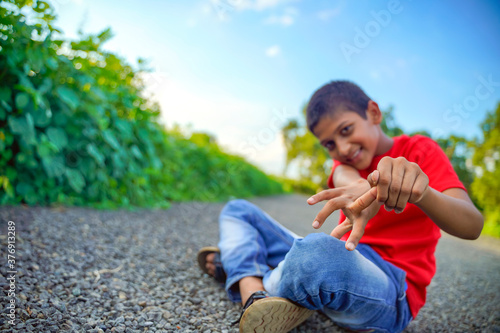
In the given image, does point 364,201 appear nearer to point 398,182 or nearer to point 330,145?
point 398,182

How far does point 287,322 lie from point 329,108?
3.29 ft

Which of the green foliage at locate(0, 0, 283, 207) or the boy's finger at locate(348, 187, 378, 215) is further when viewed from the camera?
the green foliage at locate(0, 0, 283, 207)

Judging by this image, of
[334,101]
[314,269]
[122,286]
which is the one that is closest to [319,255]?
[314,269]

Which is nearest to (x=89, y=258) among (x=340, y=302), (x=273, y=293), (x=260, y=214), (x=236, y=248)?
(x=236, y=248)

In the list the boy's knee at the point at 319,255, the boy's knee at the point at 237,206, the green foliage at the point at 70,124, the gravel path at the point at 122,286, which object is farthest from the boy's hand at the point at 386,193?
the green foliage at the point at 70,124

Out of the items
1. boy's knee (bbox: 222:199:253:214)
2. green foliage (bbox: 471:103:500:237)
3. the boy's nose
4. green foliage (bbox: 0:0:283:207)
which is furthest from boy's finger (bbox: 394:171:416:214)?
green foliage (bbox: 471:103:500:237)

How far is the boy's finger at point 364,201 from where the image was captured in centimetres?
80

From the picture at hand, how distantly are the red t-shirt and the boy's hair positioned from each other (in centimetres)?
34

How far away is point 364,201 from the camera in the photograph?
2.65 ft

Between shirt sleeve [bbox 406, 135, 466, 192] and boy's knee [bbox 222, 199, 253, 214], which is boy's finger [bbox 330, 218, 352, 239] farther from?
boy's knee [bbox 222, 199, 253, 214]

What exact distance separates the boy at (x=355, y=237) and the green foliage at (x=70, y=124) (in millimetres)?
1644

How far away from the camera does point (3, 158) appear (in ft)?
7.00

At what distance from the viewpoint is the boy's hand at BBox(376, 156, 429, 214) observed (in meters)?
0.75

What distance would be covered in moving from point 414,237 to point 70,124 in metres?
2.71
